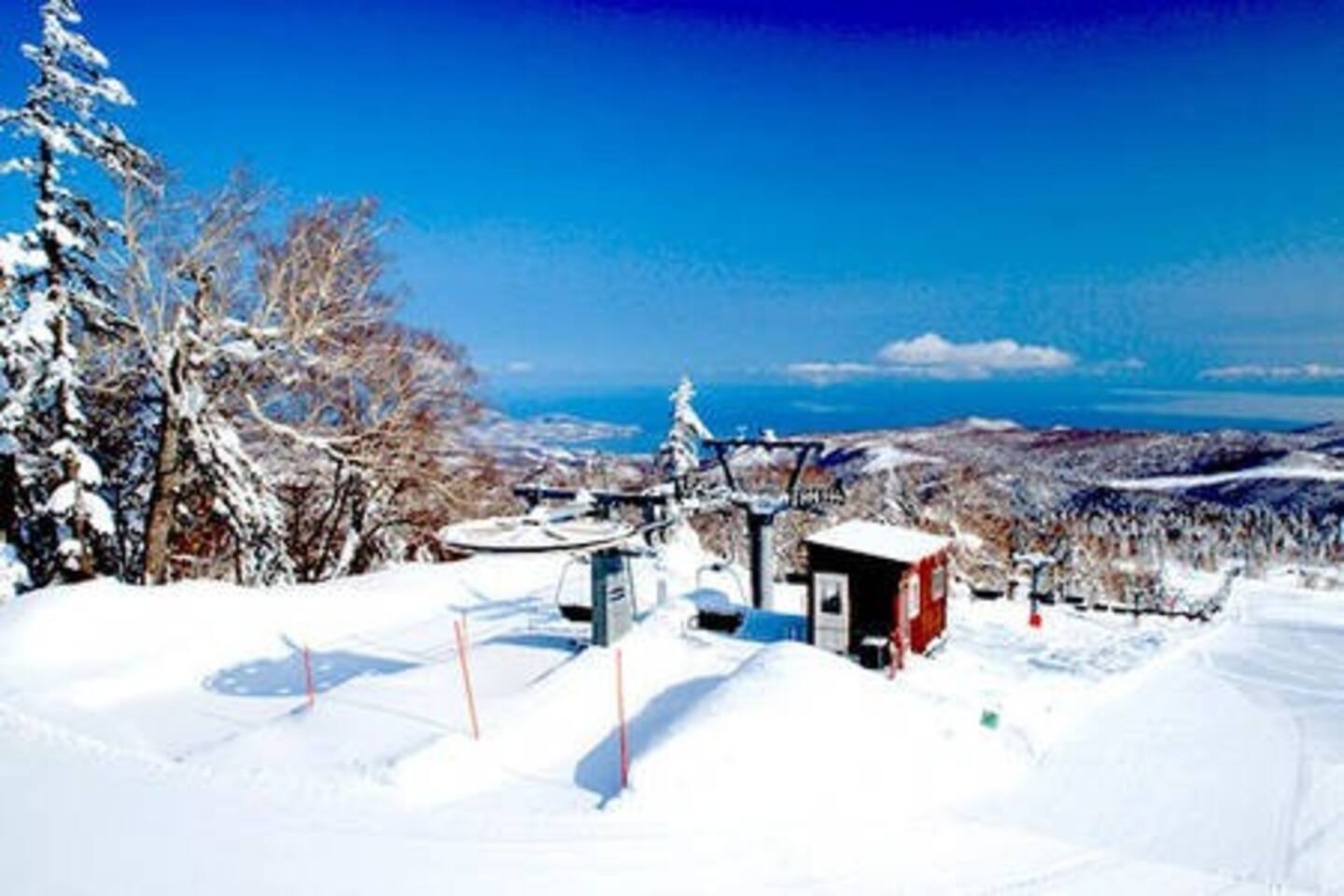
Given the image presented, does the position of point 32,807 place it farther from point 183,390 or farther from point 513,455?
point 513,455

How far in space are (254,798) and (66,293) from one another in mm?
12854

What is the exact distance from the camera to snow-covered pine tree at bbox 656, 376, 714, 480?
128ft

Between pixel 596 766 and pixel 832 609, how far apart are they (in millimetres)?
8849

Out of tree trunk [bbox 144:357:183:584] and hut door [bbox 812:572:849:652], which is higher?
tree trunk [bbox 144:357:183:584]

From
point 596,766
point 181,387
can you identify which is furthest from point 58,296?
point 596,766

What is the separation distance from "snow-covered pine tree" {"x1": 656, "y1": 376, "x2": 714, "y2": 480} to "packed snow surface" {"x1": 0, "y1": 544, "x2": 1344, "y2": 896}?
20340mm

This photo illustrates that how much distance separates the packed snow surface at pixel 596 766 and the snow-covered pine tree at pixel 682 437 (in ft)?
66.7

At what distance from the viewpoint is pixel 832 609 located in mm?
18875

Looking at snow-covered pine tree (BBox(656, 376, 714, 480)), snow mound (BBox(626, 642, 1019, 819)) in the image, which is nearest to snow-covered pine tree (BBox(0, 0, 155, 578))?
snow mound (BBox(626, 642, 1019, 819))

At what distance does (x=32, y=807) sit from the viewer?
9922 millimetres

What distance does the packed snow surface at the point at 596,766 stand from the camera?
8781mm

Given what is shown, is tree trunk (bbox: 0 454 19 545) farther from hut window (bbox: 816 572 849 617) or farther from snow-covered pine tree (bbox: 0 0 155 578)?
hut window (bbox: 816 572 849 617)

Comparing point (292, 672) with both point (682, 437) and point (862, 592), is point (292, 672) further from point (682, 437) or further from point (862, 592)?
point (682, 437)

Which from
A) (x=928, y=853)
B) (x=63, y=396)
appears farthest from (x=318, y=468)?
(x=928, y=853)
